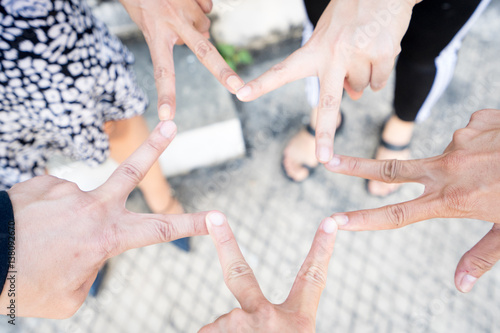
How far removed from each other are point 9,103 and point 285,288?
67.0 inches

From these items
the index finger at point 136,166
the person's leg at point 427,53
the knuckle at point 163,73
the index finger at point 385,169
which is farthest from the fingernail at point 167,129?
the person's leg at point 427,53

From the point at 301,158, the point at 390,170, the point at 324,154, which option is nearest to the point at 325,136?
the point at 324,154

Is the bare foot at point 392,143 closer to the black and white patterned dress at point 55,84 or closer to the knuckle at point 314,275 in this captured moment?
the knuckle at point 314,275

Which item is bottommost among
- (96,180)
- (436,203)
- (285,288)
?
(285,288)

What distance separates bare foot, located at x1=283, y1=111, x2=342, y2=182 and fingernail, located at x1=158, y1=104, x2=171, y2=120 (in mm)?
1183

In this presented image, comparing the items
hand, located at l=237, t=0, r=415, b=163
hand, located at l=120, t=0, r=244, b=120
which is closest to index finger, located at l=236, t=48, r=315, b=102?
hand, located at l=237, t=0, r=415, b=163

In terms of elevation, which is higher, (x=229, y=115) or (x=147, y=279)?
(x=229, y=115)

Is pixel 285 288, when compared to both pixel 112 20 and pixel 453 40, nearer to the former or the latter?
pixel 453 40

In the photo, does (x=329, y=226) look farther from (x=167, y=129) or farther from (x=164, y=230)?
(x=167, y=129)

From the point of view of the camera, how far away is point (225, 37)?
2609mm

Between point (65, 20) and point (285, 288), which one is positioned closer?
point (65, 20)

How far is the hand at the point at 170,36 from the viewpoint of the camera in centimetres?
139

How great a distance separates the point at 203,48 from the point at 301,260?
1412 mm

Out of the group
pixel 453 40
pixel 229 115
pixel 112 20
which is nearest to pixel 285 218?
pixel 229 115
